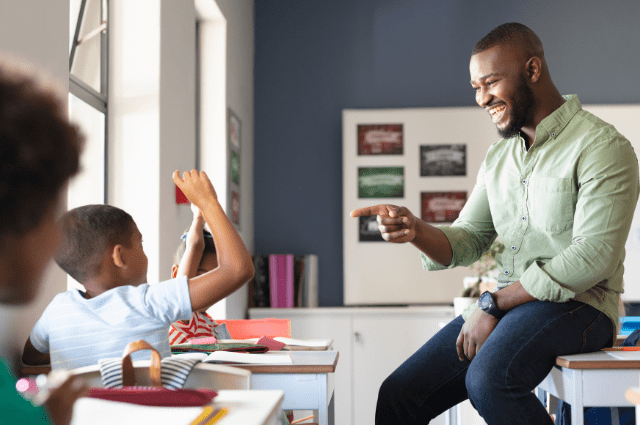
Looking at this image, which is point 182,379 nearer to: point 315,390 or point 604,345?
point 315,390

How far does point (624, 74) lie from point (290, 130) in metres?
2.42

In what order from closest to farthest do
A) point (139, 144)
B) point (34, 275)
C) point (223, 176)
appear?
1. point (34, 275)
2. point (139, 144)
3. point (223, 176)

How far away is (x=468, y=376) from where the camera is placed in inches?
60.9

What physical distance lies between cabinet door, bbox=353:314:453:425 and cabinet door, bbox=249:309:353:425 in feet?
0.15

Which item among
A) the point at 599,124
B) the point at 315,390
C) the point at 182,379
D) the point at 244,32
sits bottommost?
the point at 315,390

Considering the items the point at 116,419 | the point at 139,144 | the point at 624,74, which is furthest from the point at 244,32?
the point at 116,419

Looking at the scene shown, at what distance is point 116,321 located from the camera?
4.60 feet

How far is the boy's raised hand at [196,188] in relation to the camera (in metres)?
1.46

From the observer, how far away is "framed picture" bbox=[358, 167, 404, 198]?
4.52 meters

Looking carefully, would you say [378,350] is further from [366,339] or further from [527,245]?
[527,245]

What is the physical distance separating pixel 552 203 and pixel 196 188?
36.3 inches

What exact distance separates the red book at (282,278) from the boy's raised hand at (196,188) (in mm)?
2774

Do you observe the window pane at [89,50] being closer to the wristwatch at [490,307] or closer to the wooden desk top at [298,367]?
the wooden desk top at [298,367]

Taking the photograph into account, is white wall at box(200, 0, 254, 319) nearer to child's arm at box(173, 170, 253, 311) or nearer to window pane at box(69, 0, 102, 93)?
window pane at box(69, 0, 102, 93)
